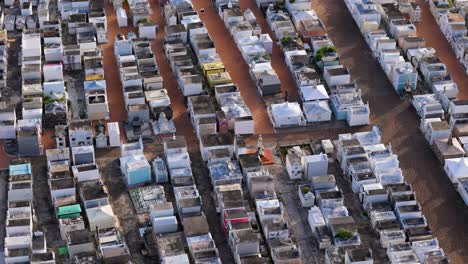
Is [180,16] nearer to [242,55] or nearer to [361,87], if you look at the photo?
[242,55]

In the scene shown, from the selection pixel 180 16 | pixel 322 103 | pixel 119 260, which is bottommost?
pixel 119 260

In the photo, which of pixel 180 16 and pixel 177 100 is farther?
pixel 180 16

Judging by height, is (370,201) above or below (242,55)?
below

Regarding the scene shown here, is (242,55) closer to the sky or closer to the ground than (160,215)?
closer to the sky

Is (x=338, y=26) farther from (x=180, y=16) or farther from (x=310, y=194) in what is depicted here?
(x=310, y=194)

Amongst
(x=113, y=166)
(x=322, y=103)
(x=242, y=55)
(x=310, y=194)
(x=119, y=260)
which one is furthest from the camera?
(x=242, y=55)

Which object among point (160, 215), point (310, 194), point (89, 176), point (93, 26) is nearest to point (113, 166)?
point (89, 176)

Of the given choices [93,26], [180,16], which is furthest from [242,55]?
[93,26]

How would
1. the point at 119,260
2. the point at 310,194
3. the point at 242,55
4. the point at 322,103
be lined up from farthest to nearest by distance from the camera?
the point at 242,55
the point at 322,103
the point at 310,194
the point at 119,260

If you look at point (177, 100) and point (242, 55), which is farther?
point (242, 55)
